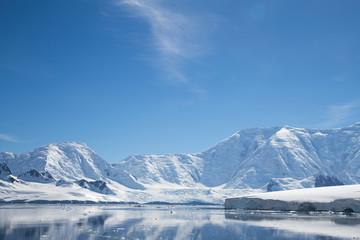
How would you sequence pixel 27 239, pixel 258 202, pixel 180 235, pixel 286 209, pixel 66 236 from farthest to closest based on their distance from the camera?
pixel 258 202 < pixel 286 209 < pixel 180 235 < pixel 66 236 < pixel 27 239

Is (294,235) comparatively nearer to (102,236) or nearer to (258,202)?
(102,236)

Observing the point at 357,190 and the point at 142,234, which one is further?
the point at 357,190

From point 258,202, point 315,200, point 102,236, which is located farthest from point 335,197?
point 102,236

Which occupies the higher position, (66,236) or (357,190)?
(357,190)

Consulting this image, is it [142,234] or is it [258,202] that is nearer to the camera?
[142,234]

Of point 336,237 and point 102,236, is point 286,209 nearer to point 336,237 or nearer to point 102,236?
point 336,237

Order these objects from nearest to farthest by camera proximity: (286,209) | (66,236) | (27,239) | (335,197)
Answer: (27,239), (66,236), (335,197), (286,209)

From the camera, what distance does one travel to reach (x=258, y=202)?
96.8 metres

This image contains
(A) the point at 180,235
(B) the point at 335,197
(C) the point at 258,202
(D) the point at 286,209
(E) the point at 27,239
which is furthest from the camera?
(C) the point at 258,202

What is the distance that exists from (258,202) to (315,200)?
21615 mm

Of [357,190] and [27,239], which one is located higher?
[357,190]

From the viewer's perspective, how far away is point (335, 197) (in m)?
74.8

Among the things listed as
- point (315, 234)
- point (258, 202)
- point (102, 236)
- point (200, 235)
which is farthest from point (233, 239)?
point (258, 202)

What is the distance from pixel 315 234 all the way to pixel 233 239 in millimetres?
8435
